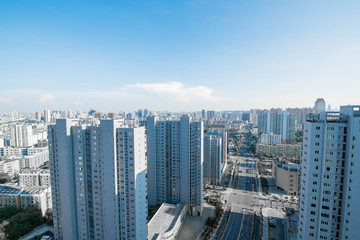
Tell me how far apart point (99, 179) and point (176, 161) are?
1249cm

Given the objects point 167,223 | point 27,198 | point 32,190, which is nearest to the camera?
point 167,223

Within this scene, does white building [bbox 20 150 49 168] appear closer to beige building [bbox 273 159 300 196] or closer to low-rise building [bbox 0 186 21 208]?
low-rise building [bbox 0 186 21 208]

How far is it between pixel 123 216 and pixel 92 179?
13.7 ft

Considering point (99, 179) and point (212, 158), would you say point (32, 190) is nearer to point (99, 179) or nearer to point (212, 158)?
point (99, 179)

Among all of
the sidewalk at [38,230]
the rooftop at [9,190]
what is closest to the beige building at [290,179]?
the sidewalk at [38,230]

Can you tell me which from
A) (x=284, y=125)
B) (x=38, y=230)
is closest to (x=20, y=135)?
(x=38, y=230)

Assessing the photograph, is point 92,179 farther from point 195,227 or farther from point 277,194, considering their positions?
point 277,194

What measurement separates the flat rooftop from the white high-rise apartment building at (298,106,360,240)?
43.5 feet

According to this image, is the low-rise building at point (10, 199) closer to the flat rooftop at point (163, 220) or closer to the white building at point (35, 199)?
the white building at point (35, 199)

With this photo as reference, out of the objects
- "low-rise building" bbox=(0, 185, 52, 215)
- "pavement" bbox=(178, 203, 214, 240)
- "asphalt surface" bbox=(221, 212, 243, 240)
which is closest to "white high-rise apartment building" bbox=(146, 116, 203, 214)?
"pavement" bbox=(178, 203, 214, 240)

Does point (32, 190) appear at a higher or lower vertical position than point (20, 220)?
higher

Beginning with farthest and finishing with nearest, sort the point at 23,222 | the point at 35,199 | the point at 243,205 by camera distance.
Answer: the point at 243,205 < the point at 35,199 < the point at 23,222

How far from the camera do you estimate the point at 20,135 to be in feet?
179

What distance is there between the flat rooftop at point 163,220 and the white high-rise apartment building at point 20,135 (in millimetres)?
53669
